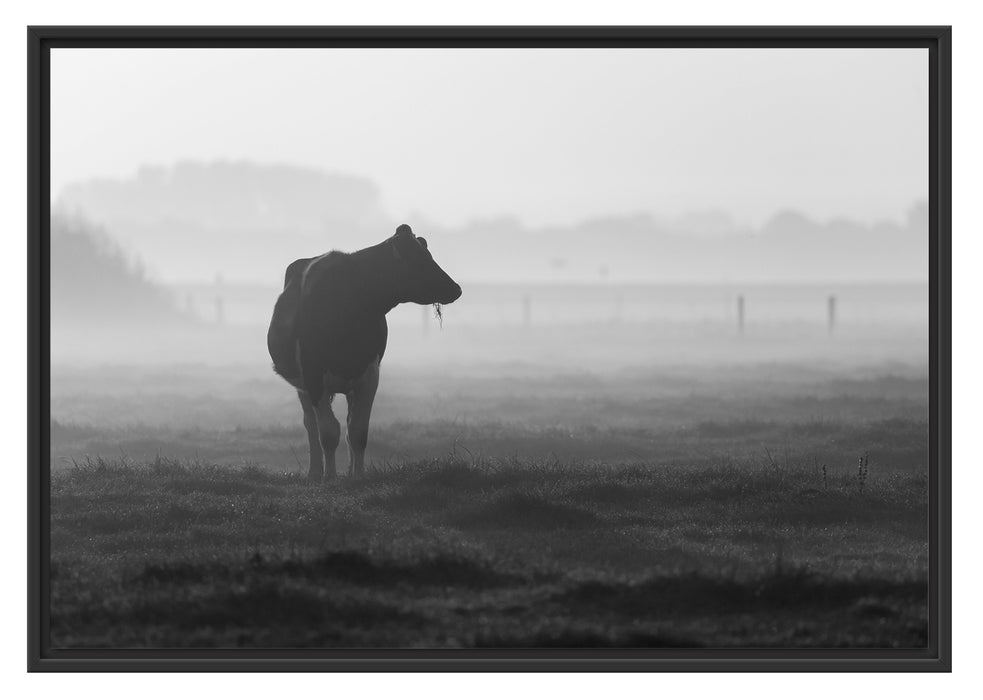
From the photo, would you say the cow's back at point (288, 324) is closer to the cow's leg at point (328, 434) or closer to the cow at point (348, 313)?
the cow at point (348, 313)

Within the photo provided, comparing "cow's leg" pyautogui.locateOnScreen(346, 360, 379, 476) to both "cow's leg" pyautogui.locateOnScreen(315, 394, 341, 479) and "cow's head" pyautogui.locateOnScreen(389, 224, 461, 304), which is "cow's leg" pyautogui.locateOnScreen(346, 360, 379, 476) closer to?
"cow's leg" pyautogui.locateOnScreen(315, 394, 341, 479)

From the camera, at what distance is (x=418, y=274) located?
39.5 feet

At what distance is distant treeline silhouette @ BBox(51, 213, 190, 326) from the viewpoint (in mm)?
28094

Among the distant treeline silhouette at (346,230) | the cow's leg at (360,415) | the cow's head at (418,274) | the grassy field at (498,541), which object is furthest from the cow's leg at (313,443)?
the distant treeline silhouette at (346,230)

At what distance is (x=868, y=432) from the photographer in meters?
14.8

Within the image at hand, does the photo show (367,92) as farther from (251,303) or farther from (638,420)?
(251,303)

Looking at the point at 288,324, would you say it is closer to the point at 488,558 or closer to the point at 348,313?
the point at 348,313

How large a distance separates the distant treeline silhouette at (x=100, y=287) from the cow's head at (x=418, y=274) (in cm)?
1671

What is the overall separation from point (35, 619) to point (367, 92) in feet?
22.2

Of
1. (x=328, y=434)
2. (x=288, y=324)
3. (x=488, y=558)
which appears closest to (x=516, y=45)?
(x=288, y=324)

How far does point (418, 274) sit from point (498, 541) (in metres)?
3.55

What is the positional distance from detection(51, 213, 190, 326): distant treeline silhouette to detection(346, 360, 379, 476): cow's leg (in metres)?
16.4

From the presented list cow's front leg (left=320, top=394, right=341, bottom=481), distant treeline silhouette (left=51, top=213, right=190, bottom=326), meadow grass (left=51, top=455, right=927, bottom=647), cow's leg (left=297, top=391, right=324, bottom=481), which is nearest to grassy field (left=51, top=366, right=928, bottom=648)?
meadow grass (left=51, top=455, right=927, bottom=647)

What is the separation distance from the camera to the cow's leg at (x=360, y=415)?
12273mm
